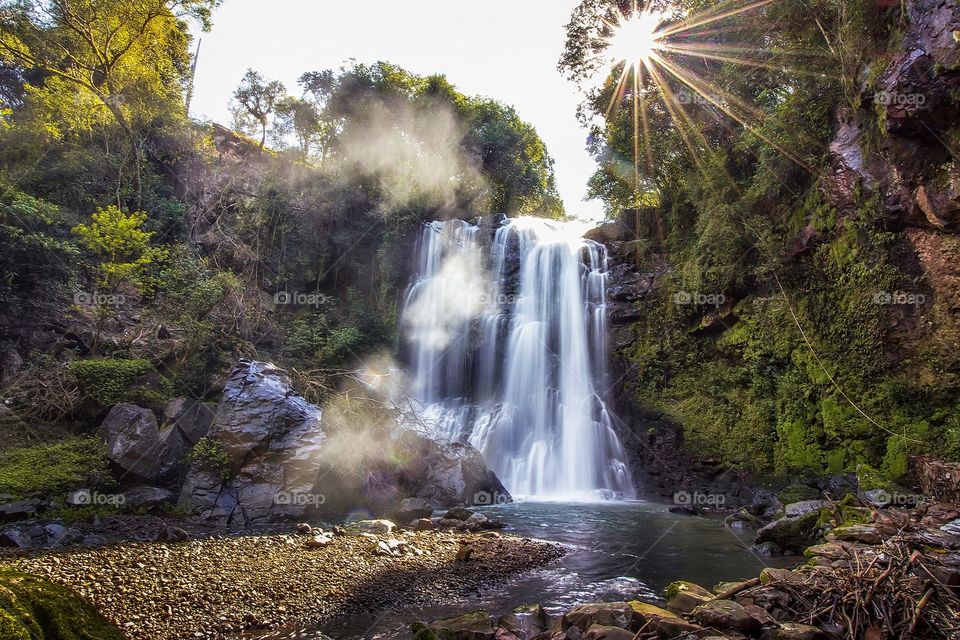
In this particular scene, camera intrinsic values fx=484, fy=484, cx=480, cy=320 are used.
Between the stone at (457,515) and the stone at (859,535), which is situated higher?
the stone at (859,535)

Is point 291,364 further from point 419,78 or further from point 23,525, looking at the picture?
point 419,78

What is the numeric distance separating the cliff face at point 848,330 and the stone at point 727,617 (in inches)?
384

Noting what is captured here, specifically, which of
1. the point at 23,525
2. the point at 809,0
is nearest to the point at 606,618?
the point at 23,525

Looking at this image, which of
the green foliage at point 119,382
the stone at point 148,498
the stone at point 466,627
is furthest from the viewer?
the green foliage at point 119,382

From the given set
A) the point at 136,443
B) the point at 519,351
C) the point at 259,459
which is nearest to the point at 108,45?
the point at 136,443

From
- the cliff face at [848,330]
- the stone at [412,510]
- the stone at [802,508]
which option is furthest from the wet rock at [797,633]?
the cliff face at [848,330]

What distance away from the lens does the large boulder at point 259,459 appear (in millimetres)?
9742

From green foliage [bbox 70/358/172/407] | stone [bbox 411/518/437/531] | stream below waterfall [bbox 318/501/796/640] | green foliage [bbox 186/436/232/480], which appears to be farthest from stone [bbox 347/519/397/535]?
green foliage [bbox 70/358/172/407]

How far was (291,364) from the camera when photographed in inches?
679

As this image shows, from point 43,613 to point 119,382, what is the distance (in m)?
10.8

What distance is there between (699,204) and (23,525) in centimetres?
1960

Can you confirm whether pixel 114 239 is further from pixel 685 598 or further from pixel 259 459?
pixel 685 598

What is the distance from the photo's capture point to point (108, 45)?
17.3 m

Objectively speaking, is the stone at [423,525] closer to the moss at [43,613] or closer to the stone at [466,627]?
the stone at [466,627]
